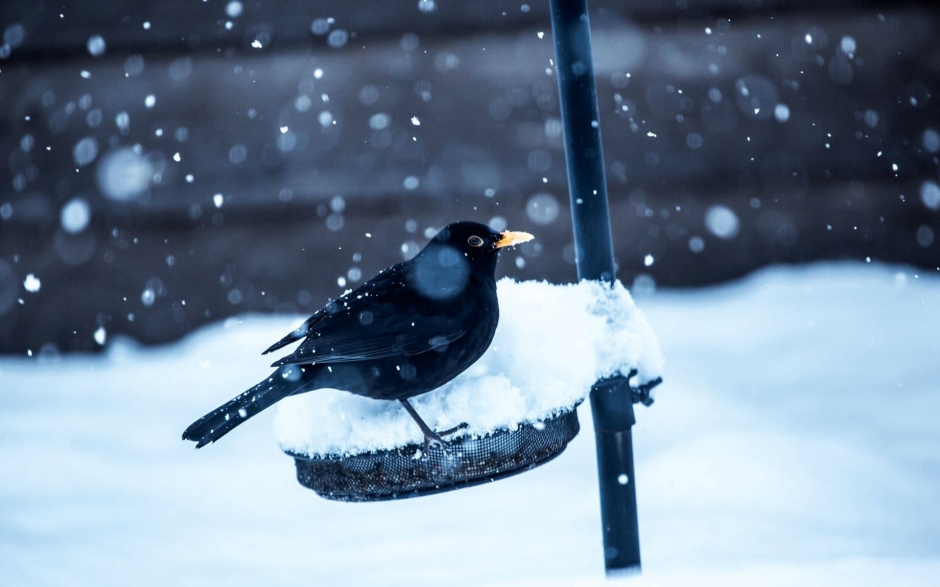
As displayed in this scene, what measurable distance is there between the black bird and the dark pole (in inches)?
6.9

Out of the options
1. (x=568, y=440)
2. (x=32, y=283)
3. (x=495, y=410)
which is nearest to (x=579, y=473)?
(x=568, y=440)

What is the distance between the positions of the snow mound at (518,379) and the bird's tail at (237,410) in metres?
0.08

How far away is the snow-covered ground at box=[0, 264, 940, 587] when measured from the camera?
2.81 metres

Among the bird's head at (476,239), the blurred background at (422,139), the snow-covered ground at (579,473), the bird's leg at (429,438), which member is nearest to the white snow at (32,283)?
the blurred background at (422,139)

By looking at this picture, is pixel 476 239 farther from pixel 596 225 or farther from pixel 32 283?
pixel 32 283

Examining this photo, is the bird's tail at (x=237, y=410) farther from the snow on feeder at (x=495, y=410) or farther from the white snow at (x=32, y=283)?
the white snow at (x=32, y=283)

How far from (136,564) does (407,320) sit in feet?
6.81

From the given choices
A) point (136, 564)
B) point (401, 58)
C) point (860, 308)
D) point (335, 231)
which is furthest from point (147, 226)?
point (860, 308)

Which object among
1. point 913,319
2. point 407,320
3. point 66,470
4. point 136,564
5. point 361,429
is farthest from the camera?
point 913,319

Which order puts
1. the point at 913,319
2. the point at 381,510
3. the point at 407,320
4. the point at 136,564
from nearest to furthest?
the point at 407,320 → the point at 136,564 → the point at 381,510 → the point at 913,319

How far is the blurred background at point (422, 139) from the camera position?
404cm

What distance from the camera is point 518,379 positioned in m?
1.53

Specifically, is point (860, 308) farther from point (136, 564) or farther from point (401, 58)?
point (136, 564)

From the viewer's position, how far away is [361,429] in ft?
4.83
